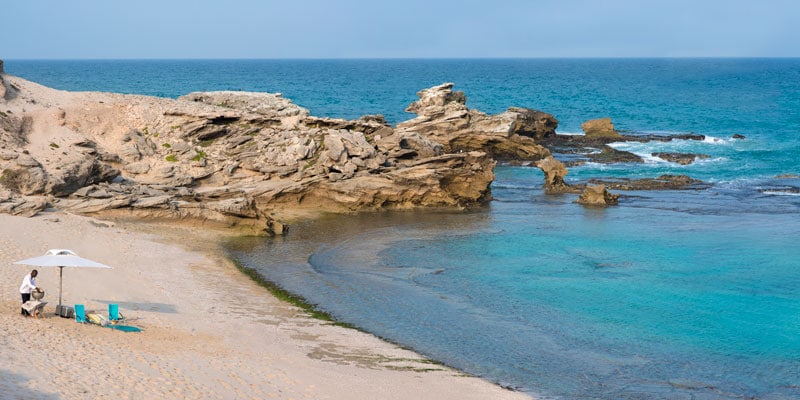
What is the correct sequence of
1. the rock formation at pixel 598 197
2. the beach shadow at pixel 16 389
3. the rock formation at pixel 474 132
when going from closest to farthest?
the beach shadow at pixel 16 389
the rock formation at pixel 598 197
the rock formation at pixel 474 132

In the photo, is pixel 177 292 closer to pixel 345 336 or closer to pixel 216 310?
pixel 216 310

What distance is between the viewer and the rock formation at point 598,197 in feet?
169

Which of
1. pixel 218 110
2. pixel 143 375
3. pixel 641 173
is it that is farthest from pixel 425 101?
pixel 143 375

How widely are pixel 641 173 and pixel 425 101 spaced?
23.0 m

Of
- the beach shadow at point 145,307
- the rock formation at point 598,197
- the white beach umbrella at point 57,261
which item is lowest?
the beach shadow at point 145,307

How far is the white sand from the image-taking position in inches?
794

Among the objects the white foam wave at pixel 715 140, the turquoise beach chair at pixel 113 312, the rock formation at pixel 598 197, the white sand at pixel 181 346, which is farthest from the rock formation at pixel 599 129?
the turquoise beach chair at pixel 113 312

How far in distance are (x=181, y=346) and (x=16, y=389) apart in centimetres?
645

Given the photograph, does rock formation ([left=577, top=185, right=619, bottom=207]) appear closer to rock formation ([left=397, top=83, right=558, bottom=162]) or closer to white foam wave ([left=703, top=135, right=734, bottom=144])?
rock formation ([left=397, top=83, right=558, bottom=162])

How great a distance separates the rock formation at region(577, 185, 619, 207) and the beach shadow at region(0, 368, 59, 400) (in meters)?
38.5

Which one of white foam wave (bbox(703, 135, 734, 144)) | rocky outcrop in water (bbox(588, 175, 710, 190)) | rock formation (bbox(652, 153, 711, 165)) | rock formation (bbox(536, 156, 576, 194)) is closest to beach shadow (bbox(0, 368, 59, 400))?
rock formation (bbox(536, 156, 576, 194))

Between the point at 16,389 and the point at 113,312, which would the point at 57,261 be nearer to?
the point at 113,312

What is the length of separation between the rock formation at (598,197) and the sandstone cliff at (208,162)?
603 centimetres

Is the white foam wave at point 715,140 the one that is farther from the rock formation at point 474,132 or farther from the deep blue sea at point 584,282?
the rock formation at point 474,132
